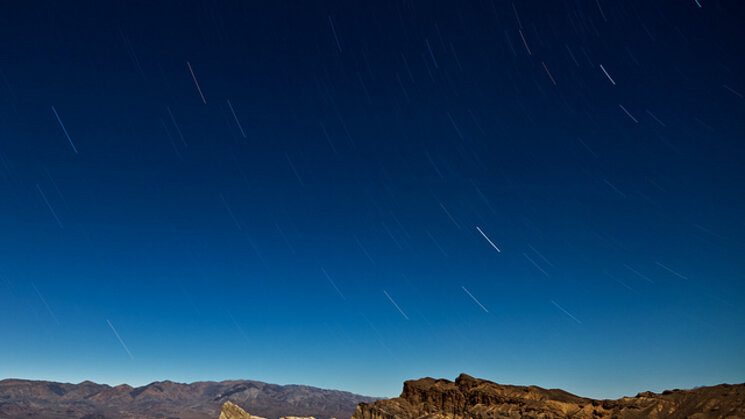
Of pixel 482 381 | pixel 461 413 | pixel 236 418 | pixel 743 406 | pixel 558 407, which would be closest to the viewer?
pixel 743 406

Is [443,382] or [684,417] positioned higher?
[443,382]

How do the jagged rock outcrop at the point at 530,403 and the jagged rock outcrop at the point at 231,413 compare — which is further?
the jagged rock outcrop at the point at 231,413

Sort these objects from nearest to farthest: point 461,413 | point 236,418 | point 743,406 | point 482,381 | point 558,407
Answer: point 743,406, point 558,407, point 461,413, point 482,381, point 236,418

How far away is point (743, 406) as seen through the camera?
65625mm

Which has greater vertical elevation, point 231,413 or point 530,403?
point 530,403

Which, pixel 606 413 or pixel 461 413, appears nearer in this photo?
pixel 606 413

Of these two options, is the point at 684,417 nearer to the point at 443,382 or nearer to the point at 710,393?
the point at 710,393

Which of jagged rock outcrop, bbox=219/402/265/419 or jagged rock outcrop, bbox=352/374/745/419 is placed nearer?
jagged rock outcrop, bbox=352/374/745/419

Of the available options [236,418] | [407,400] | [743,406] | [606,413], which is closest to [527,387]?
[606,413]

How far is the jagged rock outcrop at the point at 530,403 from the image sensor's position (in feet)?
231

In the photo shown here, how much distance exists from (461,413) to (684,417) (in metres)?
37.4

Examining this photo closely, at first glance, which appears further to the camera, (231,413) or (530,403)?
(231,413)

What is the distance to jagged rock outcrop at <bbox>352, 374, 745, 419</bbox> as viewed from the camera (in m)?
70.3

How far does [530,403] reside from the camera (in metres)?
81.5
